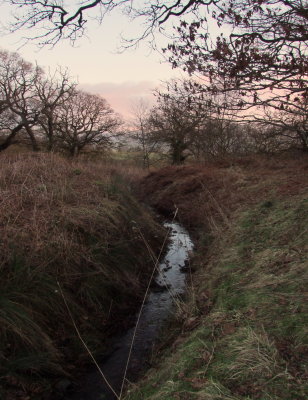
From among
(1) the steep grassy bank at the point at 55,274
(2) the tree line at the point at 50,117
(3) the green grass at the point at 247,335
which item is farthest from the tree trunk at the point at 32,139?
(3) the green grass at the point at 247,335

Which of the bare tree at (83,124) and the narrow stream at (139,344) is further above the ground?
the bare tree at (83,124)

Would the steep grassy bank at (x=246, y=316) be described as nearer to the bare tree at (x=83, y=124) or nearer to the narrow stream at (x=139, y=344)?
the narrow stream at (x=139, y=344)

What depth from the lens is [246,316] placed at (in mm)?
3432

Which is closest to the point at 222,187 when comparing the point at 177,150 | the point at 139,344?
the point at 139,344

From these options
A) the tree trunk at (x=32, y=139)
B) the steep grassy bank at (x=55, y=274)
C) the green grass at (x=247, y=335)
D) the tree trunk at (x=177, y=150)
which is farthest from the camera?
the tree trunk at (x=32, y=139)

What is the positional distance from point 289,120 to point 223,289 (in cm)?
801

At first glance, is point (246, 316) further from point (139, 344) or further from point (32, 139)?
point (32, 139)

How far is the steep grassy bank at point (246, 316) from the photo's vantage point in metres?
2.53

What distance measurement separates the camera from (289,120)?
35.2 feet

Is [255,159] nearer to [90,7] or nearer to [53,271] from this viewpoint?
[90,7]

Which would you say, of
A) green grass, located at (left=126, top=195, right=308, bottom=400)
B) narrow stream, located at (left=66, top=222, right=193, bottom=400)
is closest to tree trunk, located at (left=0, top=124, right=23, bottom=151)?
→ narrow stream, located at (left=66, top=222, right=193, bottom=400)

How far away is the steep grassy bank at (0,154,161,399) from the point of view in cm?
383

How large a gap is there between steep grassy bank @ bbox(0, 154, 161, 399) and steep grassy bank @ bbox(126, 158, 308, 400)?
120cm

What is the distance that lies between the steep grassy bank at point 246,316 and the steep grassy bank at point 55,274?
3.94ft
